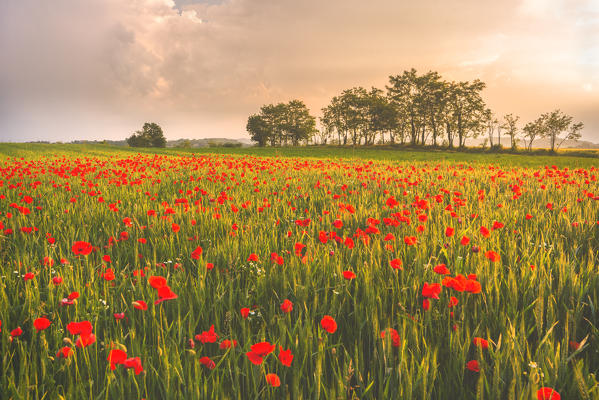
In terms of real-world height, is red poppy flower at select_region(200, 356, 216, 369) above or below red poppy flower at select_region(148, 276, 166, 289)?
below

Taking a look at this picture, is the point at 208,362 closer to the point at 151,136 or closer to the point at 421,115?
the point at 421,115

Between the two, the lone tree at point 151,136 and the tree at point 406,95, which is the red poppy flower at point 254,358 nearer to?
the tree at point 406,95

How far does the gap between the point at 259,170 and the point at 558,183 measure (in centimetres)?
771

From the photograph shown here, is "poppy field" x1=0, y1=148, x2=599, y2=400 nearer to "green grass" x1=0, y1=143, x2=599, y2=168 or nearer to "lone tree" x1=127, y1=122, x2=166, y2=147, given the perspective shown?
"green grass" x1=0, y1=143, x2=599, y2=168

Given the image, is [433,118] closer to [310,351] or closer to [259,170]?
[259,170]

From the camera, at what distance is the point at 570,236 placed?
116 inches

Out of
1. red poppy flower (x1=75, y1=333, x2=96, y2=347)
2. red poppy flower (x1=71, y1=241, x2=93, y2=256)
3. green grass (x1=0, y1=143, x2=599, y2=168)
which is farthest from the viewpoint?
green grass (x1=0, y1=143, x2=599, y2=168)

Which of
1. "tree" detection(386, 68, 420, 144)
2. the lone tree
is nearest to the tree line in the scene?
"tree" detection(386, 68, 420, 144)

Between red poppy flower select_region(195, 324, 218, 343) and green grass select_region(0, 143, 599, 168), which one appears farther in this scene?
green grass select_region(0, 143, 599, 168)

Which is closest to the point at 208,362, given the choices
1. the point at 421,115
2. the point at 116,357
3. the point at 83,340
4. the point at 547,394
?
the point at 116,357

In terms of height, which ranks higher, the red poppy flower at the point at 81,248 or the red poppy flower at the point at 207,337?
the red poppy flower at the point at 81,248

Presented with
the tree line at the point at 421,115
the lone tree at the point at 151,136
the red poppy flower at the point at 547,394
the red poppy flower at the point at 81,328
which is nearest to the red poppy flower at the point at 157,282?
the red poppy flower at the point at 81,328

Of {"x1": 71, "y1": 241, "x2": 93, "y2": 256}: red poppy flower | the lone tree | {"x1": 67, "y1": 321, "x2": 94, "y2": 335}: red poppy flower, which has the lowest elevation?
{"x1": 67, "y1": 321, "x2": 94, "y2": 335}: red poppy flower

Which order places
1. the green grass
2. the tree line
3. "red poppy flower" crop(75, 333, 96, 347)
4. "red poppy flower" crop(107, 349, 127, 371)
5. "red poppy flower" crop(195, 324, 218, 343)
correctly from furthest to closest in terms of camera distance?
the tree line
the green grass
"red poppy flower" crop(195, 324, 218, 343)
"red poppy flower" crop(75, 333, 96, 347)
"red poppy flower" crop(107, 349, 127, 371)
